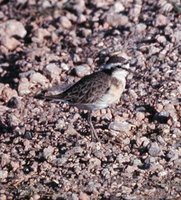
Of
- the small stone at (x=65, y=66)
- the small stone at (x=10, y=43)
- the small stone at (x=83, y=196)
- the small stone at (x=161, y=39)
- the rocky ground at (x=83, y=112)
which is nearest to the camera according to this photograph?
the small stone at (x=83, y=196)

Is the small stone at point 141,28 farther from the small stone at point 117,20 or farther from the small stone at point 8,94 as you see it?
the small stone at point 8,94

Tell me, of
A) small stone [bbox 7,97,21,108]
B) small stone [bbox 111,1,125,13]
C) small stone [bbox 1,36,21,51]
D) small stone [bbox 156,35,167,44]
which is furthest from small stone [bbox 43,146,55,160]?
small stone [bbox 111,1,125,13]

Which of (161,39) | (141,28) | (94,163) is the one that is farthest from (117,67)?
(141,28)

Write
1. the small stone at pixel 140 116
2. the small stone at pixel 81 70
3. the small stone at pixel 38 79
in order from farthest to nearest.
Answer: the small stone at pixel 81 70, the small stone at pixel 38 79, the small stone at pixel 140 116

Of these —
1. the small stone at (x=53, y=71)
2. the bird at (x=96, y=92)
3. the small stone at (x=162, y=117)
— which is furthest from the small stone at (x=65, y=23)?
the small stone at (x=162, y=117)

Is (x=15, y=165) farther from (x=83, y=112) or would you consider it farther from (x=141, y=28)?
(x=141, y=28)

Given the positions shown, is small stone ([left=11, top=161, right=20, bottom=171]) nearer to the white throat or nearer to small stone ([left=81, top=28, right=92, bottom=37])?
the white throat
